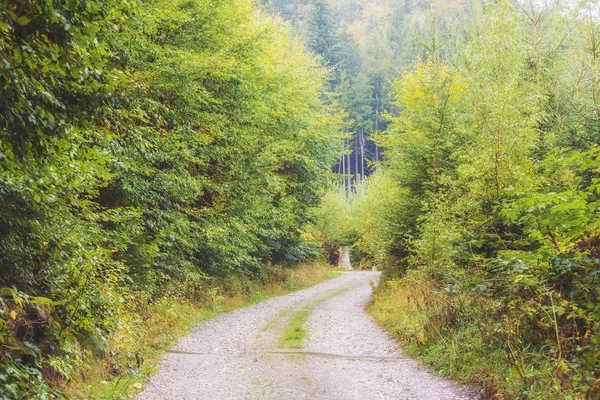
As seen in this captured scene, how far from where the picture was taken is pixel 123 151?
28.4 ft

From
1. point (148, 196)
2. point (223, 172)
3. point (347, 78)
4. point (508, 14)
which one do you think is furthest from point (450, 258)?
point (347, 78)

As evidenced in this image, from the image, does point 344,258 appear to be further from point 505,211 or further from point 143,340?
point 505,211

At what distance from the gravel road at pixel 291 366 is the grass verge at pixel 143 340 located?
12.2 inches

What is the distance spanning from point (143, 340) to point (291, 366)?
3302 millimetres

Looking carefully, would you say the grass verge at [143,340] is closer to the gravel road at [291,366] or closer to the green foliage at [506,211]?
the gravel road at [291,366]

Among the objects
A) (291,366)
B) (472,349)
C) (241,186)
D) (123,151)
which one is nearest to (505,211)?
(472,349)

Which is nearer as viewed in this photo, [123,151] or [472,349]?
[472,349]

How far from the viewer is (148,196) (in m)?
11.1

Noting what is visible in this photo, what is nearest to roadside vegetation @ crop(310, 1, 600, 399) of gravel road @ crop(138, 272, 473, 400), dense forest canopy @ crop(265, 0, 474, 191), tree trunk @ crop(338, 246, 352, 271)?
gravel road @ crop(138, 272, 473, 400)

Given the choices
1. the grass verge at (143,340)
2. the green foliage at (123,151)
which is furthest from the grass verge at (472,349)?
the green foliage at (123,151)

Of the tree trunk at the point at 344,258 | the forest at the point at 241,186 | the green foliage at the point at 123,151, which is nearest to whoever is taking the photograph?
the green foliage at the point at 123,151

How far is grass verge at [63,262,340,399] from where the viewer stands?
721cm

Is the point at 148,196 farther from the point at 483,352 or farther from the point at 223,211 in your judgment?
the point at 483,352

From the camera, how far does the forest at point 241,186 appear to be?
4871 millimetres
